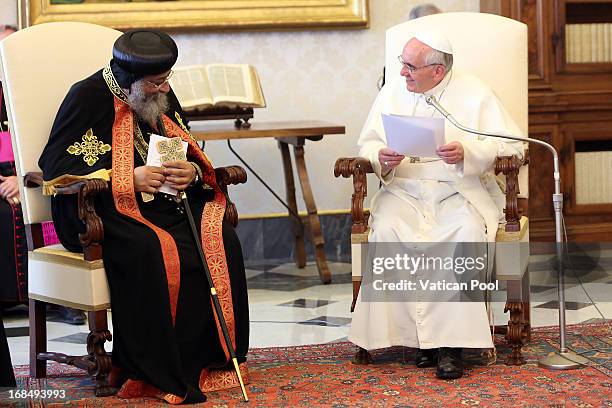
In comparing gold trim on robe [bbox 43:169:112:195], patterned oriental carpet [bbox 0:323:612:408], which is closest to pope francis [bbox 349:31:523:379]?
patterned oriental carpet [bbox 0:323:612:408]

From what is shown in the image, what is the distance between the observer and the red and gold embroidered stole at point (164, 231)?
4125 mm

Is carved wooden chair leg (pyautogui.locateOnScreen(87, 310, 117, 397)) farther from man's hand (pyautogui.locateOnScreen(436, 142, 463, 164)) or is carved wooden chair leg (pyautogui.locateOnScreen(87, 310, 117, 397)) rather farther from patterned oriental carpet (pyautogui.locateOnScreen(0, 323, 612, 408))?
man's hand (pyautogui.locateOnScreen(436, 142, 463, 164))

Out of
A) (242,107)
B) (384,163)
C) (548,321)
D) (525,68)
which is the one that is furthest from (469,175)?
(242,107)

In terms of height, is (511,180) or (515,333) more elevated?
(511,180)

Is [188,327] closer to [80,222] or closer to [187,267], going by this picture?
[187,267]

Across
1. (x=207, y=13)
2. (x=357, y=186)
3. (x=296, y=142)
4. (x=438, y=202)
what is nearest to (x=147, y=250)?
(x=357, y=186)

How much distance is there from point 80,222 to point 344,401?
1.23 meters

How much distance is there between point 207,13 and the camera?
285 inches

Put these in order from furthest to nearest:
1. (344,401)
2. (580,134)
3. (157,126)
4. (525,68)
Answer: (580,134)
(525,68)
(157,126)
(344,401)

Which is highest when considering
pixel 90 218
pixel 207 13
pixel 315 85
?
pixel 207 13

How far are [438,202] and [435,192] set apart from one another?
48mm

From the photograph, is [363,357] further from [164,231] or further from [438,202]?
[164,231]

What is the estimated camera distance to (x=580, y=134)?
289 inches

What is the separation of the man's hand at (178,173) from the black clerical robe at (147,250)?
0.43 ft
